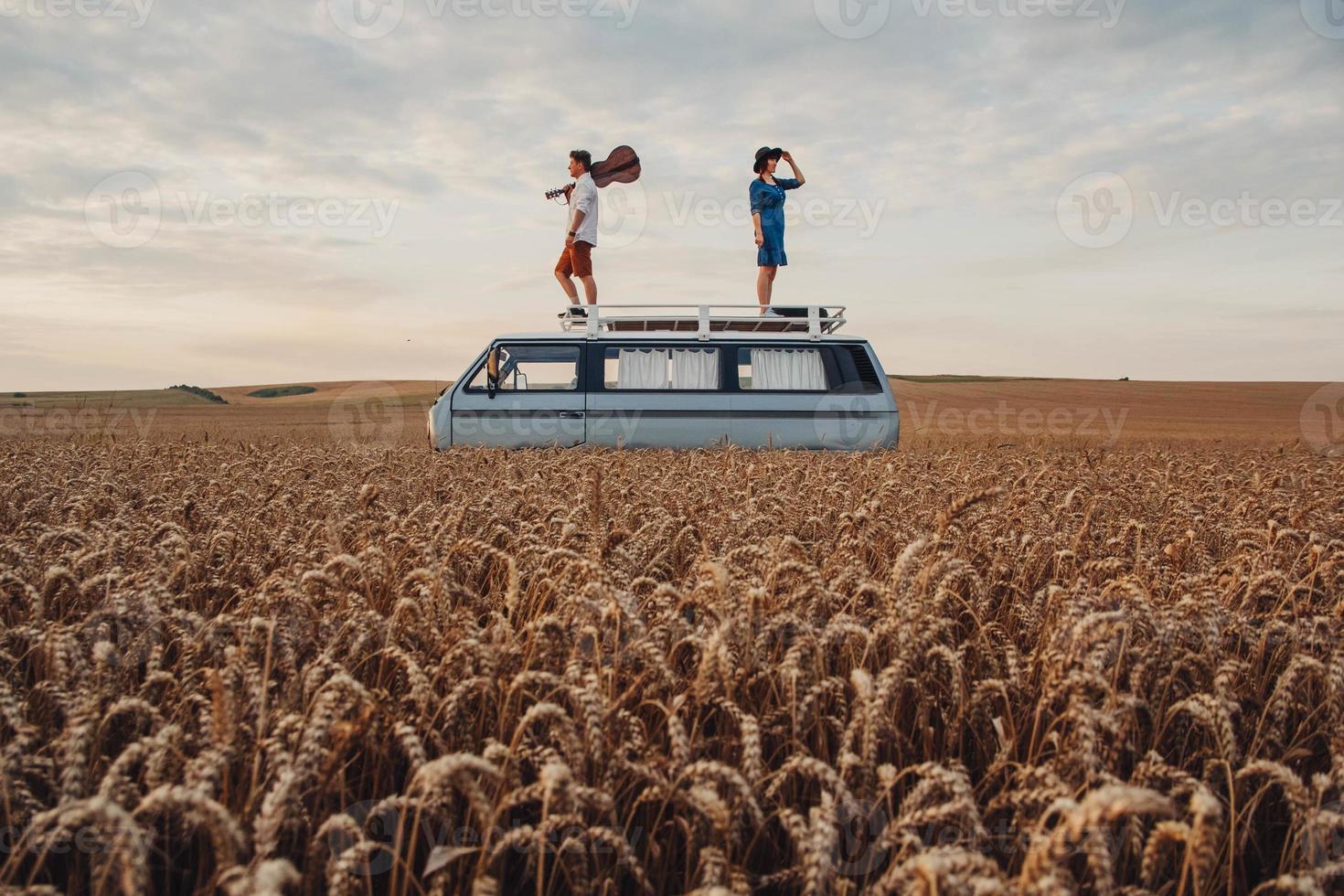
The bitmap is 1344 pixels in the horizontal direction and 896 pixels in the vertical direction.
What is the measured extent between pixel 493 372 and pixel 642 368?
83.8 inches

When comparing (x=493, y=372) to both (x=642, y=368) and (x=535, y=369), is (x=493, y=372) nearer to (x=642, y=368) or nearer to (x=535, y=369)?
(x=535, y=369)

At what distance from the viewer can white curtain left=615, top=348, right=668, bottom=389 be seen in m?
12.0

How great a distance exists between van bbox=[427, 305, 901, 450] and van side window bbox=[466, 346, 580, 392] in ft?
0.04

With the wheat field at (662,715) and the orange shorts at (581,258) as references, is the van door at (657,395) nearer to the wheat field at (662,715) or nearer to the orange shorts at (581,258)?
the orange shorts at (581,258)

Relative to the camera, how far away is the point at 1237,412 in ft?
141

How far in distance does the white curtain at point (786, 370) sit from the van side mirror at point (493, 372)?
3682mm

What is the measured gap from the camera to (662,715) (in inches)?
105

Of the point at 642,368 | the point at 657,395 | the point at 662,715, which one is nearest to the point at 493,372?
the point at 642,368

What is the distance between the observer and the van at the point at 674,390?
11.6 m
